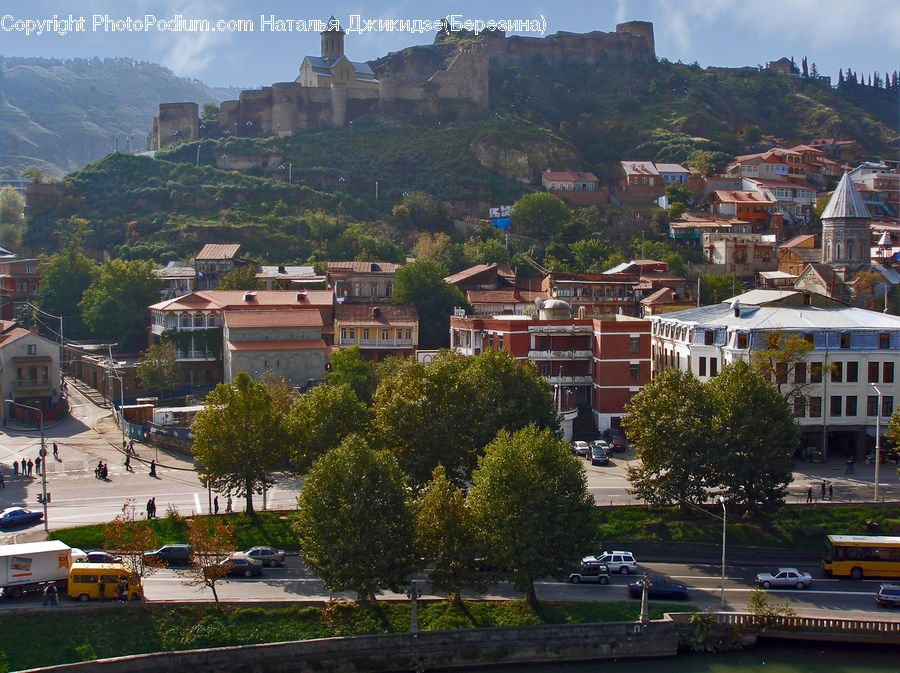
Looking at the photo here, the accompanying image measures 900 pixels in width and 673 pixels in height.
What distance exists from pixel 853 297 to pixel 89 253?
2551 inches

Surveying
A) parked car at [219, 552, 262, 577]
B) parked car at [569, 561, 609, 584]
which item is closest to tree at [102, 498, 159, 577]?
parked car at [219, 552, 262, 577]

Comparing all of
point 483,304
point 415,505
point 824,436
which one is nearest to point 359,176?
point 483,304

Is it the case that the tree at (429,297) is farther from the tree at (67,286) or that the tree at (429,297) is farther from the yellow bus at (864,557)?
the yellow bus at (864,557)

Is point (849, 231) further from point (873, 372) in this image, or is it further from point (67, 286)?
point (67, 286)

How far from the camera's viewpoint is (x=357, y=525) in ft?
98.0

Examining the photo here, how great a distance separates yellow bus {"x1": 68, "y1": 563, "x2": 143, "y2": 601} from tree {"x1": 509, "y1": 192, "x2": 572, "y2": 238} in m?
65.9

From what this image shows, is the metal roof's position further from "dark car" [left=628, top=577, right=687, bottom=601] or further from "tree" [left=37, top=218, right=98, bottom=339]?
"tree" [left=37, top=218, right=98, bottom=339]

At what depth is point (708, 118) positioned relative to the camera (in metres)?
125

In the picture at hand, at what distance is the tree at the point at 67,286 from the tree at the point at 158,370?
18387 millimetres

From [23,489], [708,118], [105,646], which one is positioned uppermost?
[708,118]

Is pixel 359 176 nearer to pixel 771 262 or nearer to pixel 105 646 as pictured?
pixel 771 262

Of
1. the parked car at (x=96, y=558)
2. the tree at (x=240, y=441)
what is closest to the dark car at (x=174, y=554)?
the parked car at (x=96, y=558)

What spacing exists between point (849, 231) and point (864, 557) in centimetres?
4179

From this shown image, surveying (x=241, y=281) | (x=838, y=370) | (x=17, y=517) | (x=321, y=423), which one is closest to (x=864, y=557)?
(x=838, y=370)
